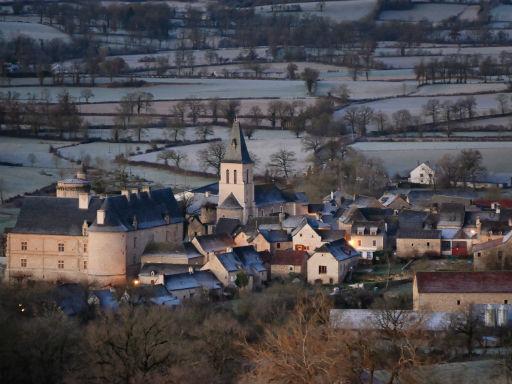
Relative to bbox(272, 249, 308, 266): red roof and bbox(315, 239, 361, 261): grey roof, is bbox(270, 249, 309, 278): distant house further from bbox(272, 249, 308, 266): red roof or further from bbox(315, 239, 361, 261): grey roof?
bbox(315, 239, 361, 261): grey roof

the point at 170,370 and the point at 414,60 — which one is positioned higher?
the point at 414,60

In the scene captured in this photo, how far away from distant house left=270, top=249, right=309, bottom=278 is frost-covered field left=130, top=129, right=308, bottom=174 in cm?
1621

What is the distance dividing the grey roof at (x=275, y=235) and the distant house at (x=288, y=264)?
1.41 meters

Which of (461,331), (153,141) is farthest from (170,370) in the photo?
(153,141)

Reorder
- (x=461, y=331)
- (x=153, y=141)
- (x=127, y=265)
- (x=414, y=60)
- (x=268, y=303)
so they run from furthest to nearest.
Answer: (x=414, y=60) < (x=153, y=141) < (x=127, y=265) < (x=268, y=303) < (x=461, y=331)

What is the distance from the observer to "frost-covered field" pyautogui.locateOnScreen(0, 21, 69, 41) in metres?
102

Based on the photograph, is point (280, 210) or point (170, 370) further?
point (280, 210)

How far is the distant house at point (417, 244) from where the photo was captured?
4884cm

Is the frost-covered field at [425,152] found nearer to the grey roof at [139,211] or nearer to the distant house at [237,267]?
the grey roof at [139,211]

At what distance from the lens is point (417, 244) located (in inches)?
1927

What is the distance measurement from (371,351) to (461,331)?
504 cm

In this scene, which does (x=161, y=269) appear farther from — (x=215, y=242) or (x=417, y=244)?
(x=417, y=244)

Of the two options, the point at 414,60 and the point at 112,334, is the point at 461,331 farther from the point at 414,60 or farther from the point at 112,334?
the point at 414,60

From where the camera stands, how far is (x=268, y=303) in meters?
41.2
